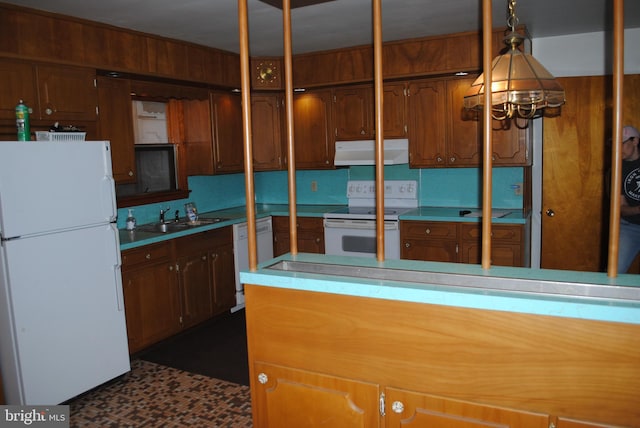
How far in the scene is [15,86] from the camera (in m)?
3.20

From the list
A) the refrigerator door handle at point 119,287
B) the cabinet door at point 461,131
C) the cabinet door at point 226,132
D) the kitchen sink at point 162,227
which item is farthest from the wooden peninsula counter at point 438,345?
the cabinet door at point 226,132

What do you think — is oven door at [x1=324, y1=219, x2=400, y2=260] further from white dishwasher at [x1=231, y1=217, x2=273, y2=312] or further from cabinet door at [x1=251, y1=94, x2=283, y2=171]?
cabinet door at [x1=251, y1=94, x2=283, y2=171]

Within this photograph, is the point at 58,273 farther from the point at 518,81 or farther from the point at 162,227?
the point at 518,81

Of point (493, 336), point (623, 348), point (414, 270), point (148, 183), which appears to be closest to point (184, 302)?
point (148, 183)

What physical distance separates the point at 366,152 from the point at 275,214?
116 centimetres

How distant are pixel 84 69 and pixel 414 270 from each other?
2954 millimetres

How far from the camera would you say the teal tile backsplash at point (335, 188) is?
4785 mm

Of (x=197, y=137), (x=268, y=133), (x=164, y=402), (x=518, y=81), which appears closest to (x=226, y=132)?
(x=197, y=137)

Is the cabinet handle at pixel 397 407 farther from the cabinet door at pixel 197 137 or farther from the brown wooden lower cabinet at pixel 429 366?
the cabinet door at pixel 197 137

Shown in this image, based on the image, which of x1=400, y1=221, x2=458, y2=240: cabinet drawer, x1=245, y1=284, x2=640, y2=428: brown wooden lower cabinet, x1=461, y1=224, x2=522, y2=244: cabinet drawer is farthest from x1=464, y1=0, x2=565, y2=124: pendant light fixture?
x1=400, y1=221, x2=458, y2=240: cabinet drawer

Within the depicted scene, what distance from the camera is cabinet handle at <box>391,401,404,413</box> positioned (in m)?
1.78

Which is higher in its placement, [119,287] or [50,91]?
[50,91]

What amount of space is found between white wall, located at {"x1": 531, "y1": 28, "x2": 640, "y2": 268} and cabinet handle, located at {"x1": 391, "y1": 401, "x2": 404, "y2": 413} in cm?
350

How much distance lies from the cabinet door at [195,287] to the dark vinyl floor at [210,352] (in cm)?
13
